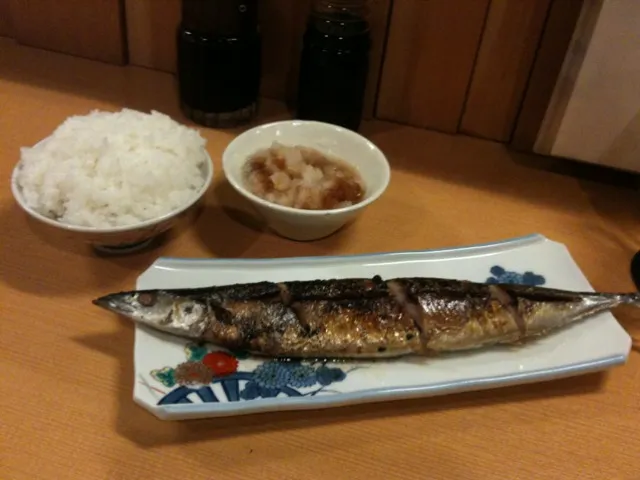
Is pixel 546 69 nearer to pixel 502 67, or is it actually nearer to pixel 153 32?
pixel 502 67

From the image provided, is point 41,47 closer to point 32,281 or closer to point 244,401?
point 32,281

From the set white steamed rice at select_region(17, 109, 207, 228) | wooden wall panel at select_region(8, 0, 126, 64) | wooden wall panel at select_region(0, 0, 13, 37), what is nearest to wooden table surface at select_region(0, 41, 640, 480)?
white steamed rice at select_region(17, 109, 207, 228)

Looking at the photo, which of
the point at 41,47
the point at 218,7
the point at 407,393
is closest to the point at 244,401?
the point at 407,393

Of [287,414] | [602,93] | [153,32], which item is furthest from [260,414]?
[153,32]

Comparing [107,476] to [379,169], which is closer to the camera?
[107,476]

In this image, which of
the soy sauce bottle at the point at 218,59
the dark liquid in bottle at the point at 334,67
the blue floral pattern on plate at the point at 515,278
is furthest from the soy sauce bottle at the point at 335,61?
the blue floral pattern on plate at the point at 515,278

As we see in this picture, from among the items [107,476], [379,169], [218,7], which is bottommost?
[107,476]

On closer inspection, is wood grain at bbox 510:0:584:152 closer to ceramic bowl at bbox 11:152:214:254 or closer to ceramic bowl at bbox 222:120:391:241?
ceramic bowl at bbox 222:120:391:241
